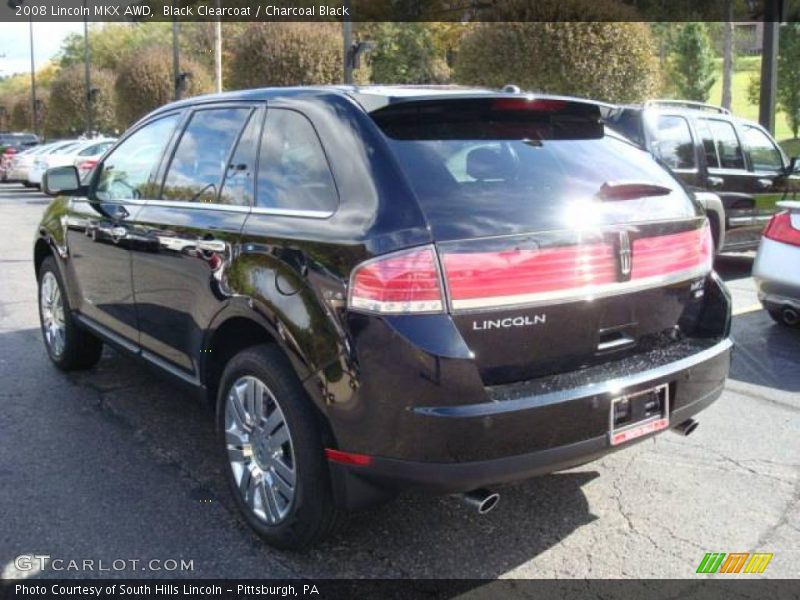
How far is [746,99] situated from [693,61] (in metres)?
10.0

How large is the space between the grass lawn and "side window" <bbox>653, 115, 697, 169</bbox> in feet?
53.2

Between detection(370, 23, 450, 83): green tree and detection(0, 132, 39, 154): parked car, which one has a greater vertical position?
detection(370, 23, 450, 83): green tree

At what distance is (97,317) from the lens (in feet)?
15.7

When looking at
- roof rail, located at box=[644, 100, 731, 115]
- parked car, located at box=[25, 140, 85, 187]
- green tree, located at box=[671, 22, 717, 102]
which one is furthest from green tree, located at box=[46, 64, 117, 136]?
roof rail, located at box=[644, 100, 731, 115]

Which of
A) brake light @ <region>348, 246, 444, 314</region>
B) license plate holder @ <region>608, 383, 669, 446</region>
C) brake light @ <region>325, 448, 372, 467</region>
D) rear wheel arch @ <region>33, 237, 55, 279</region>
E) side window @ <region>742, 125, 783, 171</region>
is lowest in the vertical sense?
brake light @ <region>325, 448, 372, 467</region>

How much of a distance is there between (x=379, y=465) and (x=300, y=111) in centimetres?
145

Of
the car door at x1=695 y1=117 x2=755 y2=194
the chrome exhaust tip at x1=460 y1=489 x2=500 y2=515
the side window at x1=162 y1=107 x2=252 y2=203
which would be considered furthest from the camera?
the car door at x1=695 y1=117 x2=755 y2=194

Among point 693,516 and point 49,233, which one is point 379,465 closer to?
point 693,516

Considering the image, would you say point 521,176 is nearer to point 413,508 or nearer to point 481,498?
point 481,498

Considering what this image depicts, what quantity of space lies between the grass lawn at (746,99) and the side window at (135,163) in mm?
21504

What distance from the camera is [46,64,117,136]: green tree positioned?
4541 centimetres

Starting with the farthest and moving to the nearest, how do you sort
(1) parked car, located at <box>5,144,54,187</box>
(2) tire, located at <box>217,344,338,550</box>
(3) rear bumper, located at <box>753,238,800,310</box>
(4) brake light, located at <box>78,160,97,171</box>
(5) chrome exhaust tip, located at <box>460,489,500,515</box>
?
(1) parked car, located at <box>5,144,54,187</box>, (4) brake light, located at <box>78,160,97,171</box>, (3) rear bumper, located at <box>753,238,800,310</box>, (2) tire, located at <box>217,344,338,550</box>, (5) chrome exhaust tip, located at <box>460,489,500,515</box>

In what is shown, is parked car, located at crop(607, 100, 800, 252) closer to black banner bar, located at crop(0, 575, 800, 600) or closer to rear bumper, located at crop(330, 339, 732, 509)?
rear bumper, located at crop(330, 339, 732, 509)

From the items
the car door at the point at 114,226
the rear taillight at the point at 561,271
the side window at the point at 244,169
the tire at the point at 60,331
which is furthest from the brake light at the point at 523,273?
the tire at the point at 60,331
